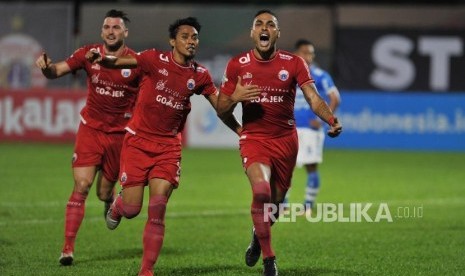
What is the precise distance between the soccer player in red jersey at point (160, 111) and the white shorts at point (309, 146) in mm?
5411

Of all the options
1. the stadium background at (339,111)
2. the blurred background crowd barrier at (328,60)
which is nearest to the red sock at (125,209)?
the stadium background at (339,111)

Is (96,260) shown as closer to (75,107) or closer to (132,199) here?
(132,199)

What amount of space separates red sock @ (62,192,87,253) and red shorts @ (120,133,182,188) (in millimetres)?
1026

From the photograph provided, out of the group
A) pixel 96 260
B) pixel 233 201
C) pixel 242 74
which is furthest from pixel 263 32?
pixel 233 201

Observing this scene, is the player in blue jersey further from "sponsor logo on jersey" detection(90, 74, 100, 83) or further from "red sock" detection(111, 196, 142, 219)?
"red sock" detection(111, 196, 142, 219)

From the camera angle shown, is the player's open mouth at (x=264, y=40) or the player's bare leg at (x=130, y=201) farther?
the player's bare leg at (x=130, y=201)

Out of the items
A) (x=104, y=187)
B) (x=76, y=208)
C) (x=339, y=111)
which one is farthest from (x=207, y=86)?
(x=339, y=111)

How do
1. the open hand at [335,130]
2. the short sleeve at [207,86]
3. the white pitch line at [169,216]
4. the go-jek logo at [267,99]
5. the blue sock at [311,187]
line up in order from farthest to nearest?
1. the blue sock at [311,187]
2. the white pitch line at [169,216]
3. the short sleeve at [207,86]
4. the go-jek logo at [267,99]
5. the open hand at [335,130]

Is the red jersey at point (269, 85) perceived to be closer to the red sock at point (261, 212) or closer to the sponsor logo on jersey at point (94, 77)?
the red sock at point (261, 212)

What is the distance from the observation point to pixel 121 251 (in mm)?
10891

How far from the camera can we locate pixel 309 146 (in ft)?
48.5

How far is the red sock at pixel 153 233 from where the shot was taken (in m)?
8.83

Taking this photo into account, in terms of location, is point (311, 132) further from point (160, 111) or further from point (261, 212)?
point (261, 212)

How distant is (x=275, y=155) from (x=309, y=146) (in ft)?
18.0
